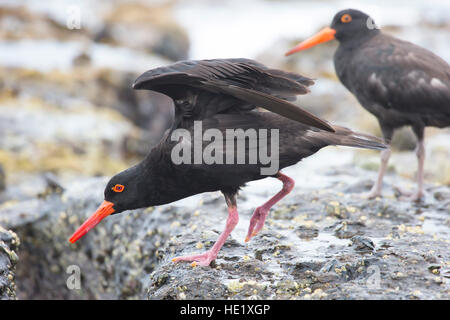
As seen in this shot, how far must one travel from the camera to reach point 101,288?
6.03 m

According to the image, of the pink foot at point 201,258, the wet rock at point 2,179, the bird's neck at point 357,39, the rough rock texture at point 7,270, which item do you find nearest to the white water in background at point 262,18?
the wet rock at point 2,179

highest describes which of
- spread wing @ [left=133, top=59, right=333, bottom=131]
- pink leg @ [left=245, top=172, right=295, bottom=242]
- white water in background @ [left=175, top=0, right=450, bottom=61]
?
white water in background @ [left=175, top=0, right=450, bottom=61]

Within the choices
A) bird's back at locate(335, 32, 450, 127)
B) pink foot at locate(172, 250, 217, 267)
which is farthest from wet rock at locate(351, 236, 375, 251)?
bird's back at locate(335, 32, 450, 127)

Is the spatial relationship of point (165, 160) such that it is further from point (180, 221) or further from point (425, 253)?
point (425, 253)

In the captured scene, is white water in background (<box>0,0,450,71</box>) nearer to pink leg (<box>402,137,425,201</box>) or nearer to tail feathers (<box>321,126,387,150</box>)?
pink leg (<box>402,137,425,201</box>)

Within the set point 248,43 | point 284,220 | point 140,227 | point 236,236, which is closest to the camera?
point 236,236

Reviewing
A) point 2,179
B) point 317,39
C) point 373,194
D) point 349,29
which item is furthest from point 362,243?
point 2,179

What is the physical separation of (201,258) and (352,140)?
1.56 m

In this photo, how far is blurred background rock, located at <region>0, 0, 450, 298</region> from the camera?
900 cm

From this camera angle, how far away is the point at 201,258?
431 cm

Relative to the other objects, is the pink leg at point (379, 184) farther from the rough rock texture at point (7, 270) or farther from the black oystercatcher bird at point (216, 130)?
the rough rock texture at point (7, 270)

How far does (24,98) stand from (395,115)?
26.2 feet
